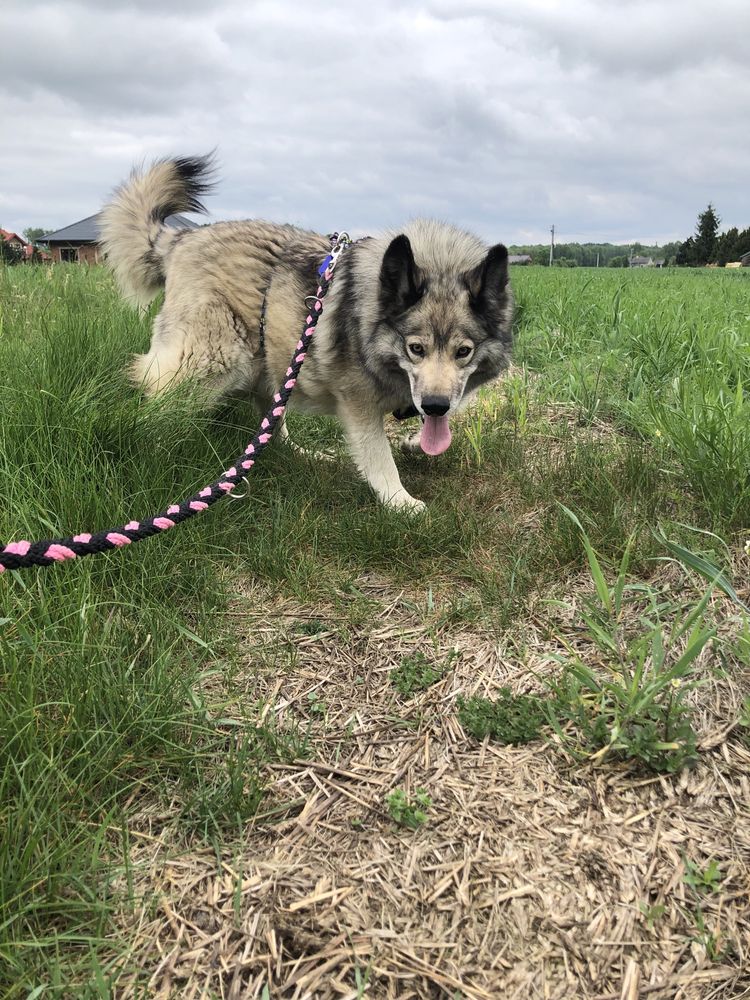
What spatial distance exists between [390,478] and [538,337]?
3.56 metres

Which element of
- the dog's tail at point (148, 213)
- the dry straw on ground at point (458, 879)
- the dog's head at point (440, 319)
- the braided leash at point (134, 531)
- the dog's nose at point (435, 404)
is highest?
the dog's tail at point (148, 213)

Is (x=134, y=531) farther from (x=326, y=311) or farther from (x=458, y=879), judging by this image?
(x=326, y=311)

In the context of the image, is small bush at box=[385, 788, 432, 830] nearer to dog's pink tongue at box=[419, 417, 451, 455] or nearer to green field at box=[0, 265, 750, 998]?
green field at box=[0, 265, 750, 998]

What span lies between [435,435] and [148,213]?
2272mm

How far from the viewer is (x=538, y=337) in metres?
6.11

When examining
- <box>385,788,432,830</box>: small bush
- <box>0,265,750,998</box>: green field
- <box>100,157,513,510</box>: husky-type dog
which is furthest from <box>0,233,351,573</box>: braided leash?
<box>385,788,432,830</box>: small bush

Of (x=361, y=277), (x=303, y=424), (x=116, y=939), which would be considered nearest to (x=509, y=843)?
(x=116, y=939)

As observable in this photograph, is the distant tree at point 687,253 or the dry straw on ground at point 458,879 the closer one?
the dry straw on ground at point 458,879

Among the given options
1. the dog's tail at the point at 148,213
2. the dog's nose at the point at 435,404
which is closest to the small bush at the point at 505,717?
the dog's nose at the point at 435,404

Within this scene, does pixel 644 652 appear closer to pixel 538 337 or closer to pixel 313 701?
pixel 313 701

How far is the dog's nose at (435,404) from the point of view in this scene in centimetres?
277

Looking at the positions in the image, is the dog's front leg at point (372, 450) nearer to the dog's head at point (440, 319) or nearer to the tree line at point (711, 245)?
the dog's head at point (440, 319)

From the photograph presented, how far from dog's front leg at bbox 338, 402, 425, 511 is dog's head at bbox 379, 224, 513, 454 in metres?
0.26

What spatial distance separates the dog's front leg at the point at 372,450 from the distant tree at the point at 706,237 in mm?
91206
